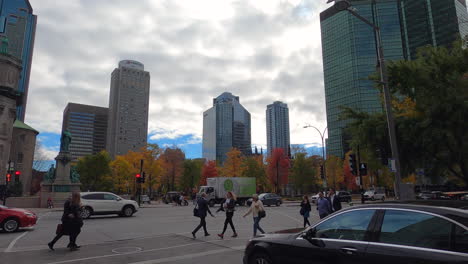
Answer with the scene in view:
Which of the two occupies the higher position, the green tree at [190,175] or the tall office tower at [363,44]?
the tall office tower at [363,44]

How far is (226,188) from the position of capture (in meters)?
37.5

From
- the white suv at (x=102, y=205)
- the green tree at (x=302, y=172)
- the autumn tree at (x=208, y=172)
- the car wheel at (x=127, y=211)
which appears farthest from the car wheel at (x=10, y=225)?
the autumn tree at (x=208, y=172)

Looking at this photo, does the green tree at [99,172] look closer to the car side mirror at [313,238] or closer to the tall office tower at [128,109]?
the car side mirror at [313,238]

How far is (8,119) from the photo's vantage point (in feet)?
175

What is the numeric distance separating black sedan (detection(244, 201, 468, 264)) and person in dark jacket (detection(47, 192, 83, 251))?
685 centimetres

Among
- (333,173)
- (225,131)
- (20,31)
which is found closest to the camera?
(333,173)

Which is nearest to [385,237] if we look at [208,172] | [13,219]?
[13,219]

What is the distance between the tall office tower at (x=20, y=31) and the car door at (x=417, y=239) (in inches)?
5924

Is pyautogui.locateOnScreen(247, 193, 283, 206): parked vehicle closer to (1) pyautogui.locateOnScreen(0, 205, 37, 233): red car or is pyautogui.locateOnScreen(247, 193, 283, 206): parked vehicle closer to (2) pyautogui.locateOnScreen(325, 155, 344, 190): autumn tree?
(1) pyautogui.locateOnScreen(0, 205, 37, 233): red car

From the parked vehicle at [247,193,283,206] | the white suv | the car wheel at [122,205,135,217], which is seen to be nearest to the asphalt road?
the white suv

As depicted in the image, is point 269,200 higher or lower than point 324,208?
lower

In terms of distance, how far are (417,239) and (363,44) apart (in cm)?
9086

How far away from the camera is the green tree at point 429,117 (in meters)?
14.7

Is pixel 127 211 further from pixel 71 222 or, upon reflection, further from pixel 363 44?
pixel 363 44
